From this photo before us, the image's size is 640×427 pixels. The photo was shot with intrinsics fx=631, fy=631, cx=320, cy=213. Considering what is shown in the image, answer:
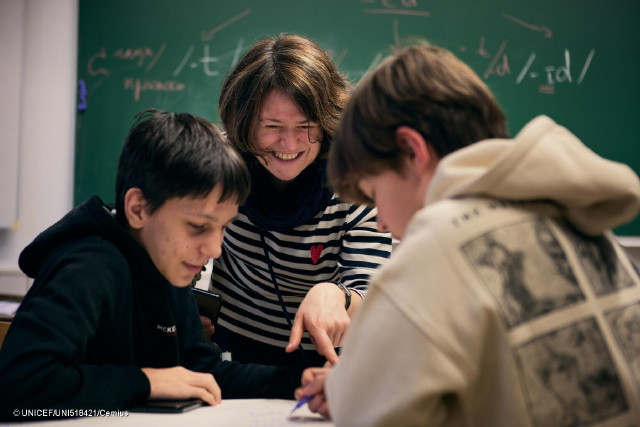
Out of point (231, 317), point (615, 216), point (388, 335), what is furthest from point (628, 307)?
point (231, 317)

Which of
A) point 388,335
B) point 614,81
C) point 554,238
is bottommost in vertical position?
point 388,335

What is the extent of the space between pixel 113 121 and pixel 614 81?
2510mm

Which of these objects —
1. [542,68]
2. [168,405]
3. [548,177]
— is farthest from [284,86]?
[542,68]

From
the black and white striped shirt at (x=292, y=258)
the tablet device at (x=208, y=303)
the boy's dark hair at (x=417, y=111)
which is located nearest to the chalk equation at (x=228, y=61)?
the black and white striped shirt at (x=292, y=258)

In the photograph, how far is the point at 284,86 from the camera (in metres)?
1.61

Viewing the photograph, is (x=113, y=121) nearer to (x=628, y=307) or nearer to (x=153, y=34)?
(x=153, y=34)

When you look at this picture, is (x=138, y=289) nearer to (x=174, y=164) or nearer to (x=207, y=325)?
(x=174, y=164)

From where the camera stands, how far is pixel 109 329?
1183 mm

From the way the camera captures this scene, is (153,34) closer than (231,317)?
No

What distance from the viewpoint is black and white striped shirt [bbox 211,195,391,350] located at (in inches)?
67.4

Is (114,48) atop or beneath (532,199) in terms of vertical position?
atop

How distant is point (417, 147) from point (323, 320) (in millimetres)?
576

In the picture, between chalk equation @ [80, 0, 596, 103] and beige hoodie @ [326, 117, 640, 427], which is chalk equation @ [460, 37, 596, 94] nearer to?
chalk equation @ [80, 0, 596, 103]

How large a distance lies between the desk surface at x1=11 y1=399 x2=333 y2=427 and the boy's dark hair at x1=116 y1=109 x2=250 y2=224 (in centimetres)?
42
